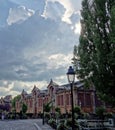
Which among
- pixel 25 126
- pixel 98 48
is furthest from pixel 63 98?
pixel 98 48

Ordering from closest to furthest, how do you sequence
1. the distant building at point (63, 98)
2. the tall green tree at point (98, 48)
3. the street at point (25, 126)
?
the tall green tree at point (98, 48) → the street at point (25, 126) → the distant building at point (63, 98)

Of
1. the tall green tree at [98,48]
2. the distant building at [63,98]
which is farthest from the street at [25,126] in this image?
the distant building at [63,98]

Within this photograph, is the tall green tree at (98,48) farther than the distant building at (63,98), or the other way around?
the distant building at (63,98)

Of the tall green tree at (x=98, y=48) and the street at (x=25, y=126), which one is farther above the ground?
the tall green tree at (x=98, y=48)

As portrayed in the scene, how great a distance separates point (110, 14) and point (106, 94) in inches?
273

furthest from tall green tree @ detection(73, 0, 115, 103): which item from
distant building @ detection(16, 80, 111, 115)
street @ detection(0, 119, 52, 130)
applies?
distant building @ detection(16, 80, 111, 115)

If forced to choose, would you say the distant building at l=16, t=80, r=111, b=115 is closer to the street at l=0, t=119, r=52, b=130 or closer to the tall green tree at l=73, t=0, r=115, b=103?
the street at l=0, t=119, r=52, b=130

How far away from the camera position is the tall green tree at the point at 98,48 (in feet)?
83.4

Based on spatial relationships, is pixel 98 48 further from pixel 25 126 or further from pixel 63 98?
pixel 63 98

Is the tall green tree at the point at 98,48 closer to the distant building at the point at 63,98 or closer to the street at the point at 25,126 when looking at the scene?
the street at the point at 25,126

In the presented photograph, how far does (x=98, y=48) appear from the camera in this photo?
2573 cm

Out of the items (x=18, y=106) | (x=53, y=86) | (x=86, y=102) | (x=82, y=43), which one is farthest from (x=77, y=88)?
(x=18, y=106)

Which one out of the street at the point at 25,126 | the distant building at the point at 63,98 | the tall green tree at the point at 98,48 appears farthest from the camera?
the distant building at the point at 63,98

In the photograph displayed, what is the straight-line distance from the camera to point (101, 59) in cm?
2539
